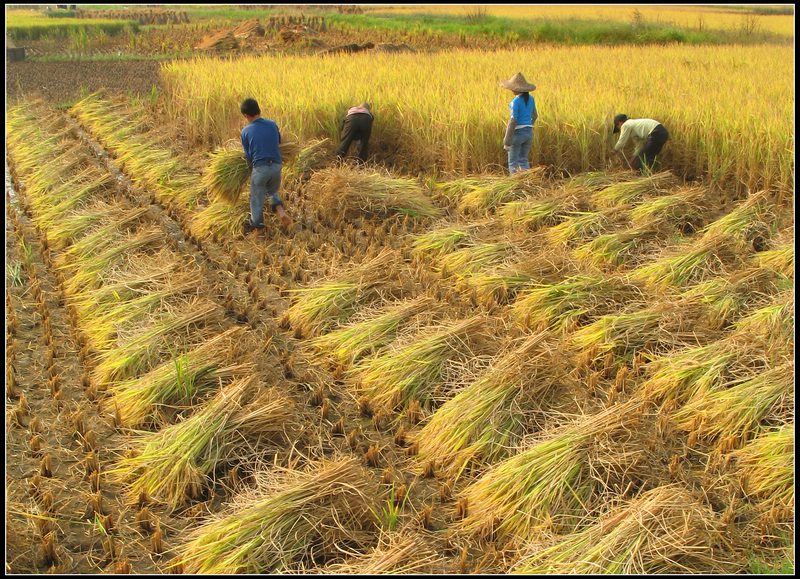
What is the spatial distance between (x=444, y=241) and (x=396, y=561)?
354 centimetres

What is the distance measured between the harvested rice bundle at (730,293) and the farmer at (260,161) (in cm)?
339

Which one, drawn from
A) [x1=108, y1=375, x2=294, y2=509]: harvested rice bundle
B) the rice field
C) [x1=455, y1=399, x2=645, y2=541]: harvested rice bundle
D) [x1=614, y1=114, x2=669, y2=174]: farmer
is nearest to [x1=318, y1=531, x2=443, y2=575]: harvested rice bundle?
the rice field

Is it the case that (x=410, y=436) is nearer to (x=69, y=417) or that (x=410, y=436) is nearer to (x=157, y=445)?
(x=157, y=445)

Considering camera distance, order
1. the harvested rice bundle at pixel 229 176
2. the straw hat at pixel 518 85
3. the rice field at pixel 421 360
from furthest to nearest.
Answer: the straw hat at pixel 518 85, the harvested rice bundle at pixel 229 176, the rice field at pixel 421 360

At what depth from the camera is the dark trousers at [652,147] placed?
7.54 metres

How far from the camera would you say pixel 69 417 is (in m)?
3.97

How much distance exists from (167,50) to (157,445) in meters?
20.4

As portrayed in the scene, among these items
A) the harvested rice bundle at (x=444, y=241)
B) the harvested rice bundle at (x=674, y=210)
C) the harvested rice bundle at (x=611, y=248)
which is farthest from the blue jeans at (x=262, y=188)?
the harvested rice bundle at (x=674, y=210)

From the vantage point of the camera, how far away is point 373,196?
23.0 ft

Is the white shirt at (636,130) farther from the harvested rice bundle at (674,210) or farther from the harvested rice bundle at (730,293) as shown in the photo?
the harvested rice bundle at (730,293)

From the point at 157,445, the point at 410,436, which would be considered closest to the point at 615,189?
the point at 410,436

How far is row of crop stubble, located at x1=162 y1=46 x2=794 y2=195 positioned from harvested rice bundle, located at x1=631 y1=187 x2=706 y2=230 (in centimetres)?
98

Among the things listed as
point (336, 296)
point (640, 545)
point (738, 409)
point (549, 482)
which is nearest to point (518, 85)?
point (336, 296)

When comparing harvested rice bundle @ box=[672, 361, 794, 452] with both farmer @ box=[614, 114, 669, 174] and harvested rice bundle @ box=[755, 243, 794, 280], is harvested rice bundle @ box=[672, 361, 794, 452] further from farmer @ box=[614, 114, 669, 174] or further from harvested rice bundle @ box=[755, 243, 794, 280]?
farmer @ box=[614, 114, 669, 174]
